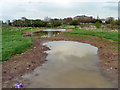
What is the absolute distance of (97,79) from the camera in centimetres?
552

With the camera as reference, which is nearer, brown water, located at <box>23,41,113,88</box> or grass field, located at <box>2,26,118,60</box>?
brown water, located at <box>23,41,113,88</box>

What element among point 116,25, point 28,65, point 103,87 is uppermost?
point 116,25

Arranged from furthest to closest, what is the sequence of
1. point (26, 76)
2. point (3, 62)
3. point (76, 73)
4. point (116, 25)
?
point (116, 25) → point (3, 62) → point (76, 73) → point (26, 76)

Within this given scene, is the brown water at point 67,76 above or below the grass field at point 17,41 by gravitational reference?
below

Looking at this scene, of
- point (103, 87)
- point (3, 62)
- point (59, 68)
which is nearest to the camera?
point (103, 87)

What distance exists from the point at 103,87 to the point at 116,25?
157 feet

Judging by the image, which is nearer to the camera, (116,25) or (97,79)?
(97,79)

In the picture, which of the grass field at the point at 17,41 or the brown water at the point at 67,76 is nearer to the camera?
the brown water at the point at 67,76

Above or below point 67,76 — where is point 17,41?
above

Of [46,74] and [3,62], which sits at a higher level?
[3,62]

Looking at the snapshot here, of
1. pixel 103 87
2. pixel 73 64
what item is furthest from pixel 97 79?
pixel 73 64

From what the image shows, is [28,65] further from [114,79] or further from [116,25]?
[116,25]

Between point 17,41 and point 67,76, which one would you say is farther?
point 17,41

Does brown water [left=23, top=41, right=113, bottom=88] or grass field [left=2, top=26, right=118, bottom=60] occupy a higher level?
grass field [left=2, top=26, right=118, bottom=60]
